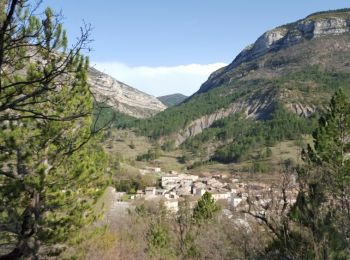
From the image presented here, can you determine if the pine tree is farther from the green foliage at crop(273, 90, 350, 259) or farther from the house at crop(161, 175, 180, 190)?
the house at crop(161, 175, 180, 190)

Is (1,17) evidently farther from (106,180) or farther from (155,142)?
(155,142)

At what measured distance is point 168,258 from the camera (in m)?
24.5

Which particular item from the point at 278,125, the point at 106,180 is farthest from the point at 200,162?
the point at 106,180

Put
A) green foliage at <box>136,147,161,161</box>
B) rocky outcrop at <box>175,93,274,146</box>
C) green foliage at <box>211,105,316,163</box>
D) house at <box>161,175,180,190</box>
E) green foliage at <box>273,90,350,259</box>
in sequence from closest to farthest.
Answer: green foliage at <box>273,90,350,259</box> → house at <box>161,175,180,190</box> → green foliage at <box>211,105,316,163</box> → green foliage at <box>136,147,161,161</box> → rocky outcrop at <box>175,93,274,146</box>

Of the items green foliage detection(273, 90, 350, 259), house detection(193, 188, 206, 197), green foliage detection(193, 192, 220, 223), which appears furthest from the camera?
house detection(193, 188, 206, 197)

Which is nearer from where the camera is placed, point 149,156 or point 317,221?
point 317,221

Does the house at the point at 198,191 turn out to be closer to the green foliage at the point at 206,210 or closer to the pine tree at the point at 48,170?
the green foliage at the point at 206,210

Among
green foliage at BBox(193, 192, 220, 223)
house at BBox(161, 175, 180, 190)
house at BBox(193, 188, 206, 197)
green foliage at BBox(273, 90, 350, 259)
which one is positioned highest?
green foliage at BBox(273, 90, 350, 259)

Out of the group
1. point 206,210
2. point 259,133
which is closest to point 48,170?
point 206,210

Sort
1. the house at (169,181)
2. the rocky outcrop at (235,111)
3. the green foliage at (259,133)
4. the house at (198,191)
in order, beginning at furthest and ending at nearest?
1. the rocky outcrop at (235,111)
2. the green foliage at (259,133)
3. the house at (169,181)
4. the house at (198,191)

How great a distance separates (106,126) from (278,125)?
5479 inches

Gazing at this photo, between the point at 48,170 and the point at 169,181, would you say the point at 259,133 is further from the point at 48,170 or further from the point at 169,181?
the point at 48,170

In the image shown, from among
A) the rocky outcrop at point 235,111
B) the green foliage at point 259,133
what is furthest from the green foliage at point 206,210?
the rocky outcrop at point 235,111

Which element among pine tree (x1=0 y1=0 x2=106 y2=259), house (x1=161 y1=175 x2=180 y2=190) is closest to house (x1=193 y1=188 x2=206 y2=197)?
house (x1=161 y1=175 x2=180 y2=190)
